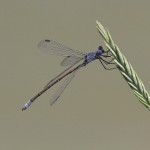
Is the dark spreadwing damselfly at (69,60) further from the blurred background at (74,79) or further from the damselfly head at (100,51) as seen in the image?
the blurred background at (74,79)

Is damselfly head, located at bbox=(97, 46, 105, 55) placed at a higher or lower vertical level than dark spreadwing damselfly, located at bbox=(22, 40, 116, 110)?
lower

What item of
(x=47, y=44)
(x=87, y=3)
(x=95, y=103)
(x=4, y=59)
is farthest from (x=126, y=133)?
(x=47, y=44)

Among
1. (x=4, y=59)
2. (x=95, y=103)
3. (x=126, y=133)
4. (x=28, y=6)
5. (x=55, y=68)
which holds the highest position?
(x=28, y=6)

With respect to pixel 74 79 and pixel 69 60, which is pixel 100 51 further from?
pixel 74 79

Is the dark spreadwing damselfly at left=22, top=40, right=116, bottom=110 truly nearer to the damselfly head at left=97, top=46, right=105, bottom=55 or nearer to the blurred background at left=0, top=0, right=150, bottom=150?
the damselfly head at left=97, top=46, right=105, bottom=55

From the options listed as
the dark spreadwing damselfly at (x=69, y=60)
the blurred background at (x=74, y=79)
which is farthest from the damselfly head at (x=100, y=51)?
the blurred background at (x=74, y=79)

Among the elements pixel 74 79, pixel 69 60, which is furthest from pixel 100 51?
pixel 74 79

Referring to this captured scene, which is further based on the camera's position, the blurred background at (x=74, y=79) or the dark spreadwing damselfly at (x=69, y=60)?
the blurred background at (x=74, y=79)

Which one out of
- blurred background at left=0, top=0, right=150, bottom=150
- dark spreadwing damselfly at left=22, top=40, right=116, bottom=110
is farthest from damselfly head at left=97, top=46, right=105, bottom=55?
blurred background at left=0, top=0, right=150, bottom=150

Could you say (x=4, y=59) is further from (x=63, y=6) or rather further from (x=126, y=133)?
(x=126, y=133)
